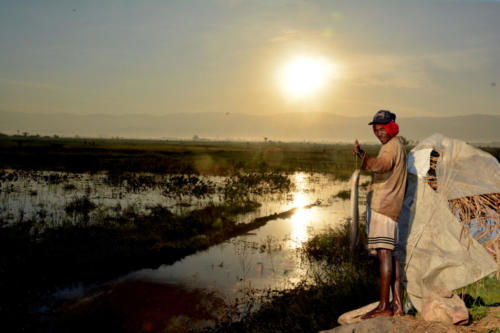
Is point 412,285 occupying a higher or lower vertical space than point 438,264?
lower

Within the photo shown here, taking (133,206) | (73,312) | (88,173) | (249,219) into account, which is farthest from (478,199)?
(88,173)

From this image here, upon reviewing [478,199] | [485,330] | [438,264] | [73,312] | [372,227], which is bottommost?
[73,312]

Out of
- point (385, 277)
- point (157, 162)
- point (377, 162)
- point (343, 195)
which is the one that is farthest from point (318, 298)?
point (157, 162)

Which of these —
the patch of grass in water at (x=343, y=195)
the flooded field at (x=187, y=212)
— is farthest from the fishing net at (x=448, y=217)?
the patch of grass in water at (x=343, y=195)

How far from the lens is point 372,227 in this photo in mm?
4363

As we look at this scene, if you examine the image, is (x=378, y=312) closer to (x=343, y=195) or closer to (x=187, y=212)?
(x=187, y=212)

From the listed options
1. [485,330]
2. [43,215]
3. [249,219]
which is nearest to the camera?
[485,330]

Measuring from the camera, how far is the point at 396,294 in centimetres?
445

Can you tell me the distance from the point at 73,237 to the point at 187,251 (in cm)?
304

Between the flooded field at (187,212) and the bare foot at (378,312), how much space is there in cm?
262

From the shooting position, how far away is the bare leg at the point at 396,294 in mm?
4410

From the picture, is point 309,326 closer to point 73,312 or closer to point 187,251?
point 73,312

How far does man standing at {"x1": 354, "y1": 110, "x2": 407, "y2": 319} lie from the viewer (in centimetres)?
417

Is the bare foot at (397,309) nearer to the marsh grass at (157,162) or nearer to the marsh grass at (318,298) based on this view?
the marsh grass at (318,298)
